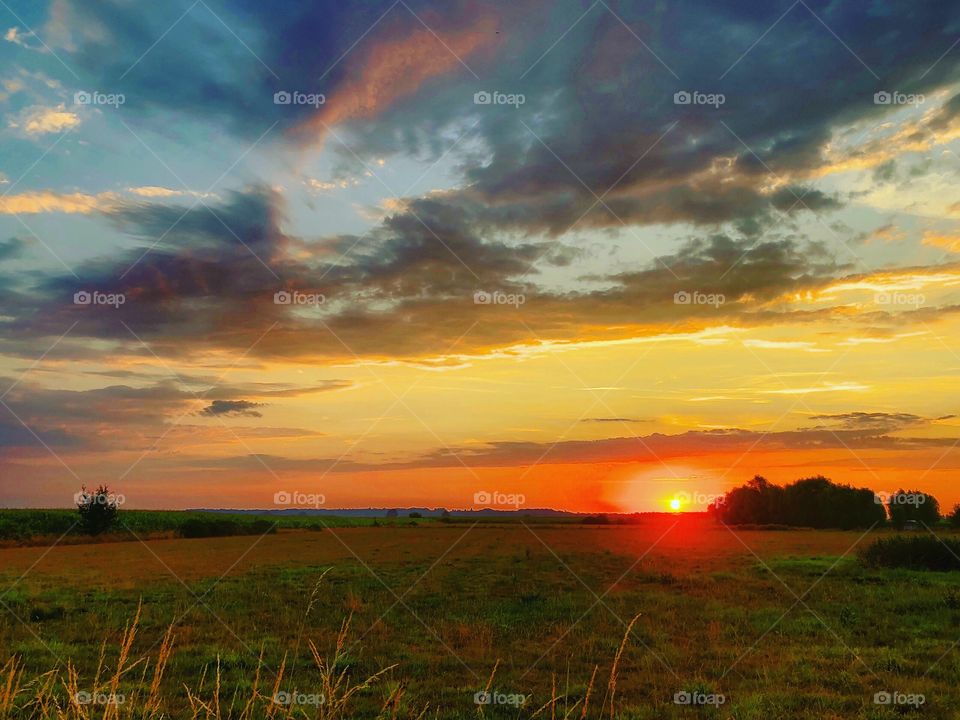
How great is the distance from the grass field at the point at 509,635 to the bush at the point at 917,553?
148cm

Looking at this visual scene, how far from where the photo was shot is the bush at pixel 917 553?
1307 inches

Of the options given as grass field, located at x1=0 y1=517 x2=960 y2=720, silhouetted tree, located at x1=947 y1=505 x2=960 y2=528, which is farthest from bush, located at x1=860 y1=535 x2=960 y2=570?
silhouetted tree, located at x1=947 y1=505 x2=960 y2=528

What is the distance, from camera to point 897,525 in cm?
8044

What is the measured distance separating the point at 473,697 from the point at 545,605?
10.4m

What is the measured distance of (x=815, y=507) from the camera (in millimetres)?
84250

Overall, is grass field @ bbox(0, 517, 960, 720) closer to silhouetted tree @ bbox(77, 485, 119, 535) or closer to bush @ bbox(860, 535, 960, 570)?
bush @ bbox(860, 535, 960, 570)

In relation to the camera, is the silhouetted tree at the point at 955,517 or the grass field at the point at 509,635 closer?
the grass field at the point at 509,635

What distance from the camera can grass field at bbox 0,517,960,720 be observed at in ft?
40.6

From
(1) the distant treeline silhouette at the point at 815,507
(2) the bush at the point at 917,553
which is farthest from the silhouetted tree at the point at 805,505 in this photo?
(2) the bush at the point at 917,553

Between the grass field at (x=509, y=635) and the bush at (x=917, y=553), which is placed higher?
the bush at (x=917, y=553)

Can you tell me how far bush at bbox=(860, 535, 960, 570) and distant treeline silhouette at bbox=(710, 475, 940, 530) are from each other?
165 feet

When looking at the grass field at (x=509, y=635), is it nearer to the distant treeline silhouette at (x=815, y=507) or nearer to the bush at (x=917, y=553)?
the bush at (x=917, y=553)

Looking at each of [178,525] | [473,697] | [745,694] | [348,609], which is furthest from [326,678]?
[178,525]

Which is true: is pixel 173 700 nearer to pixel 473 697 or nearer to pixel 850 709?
pixel 473 697
